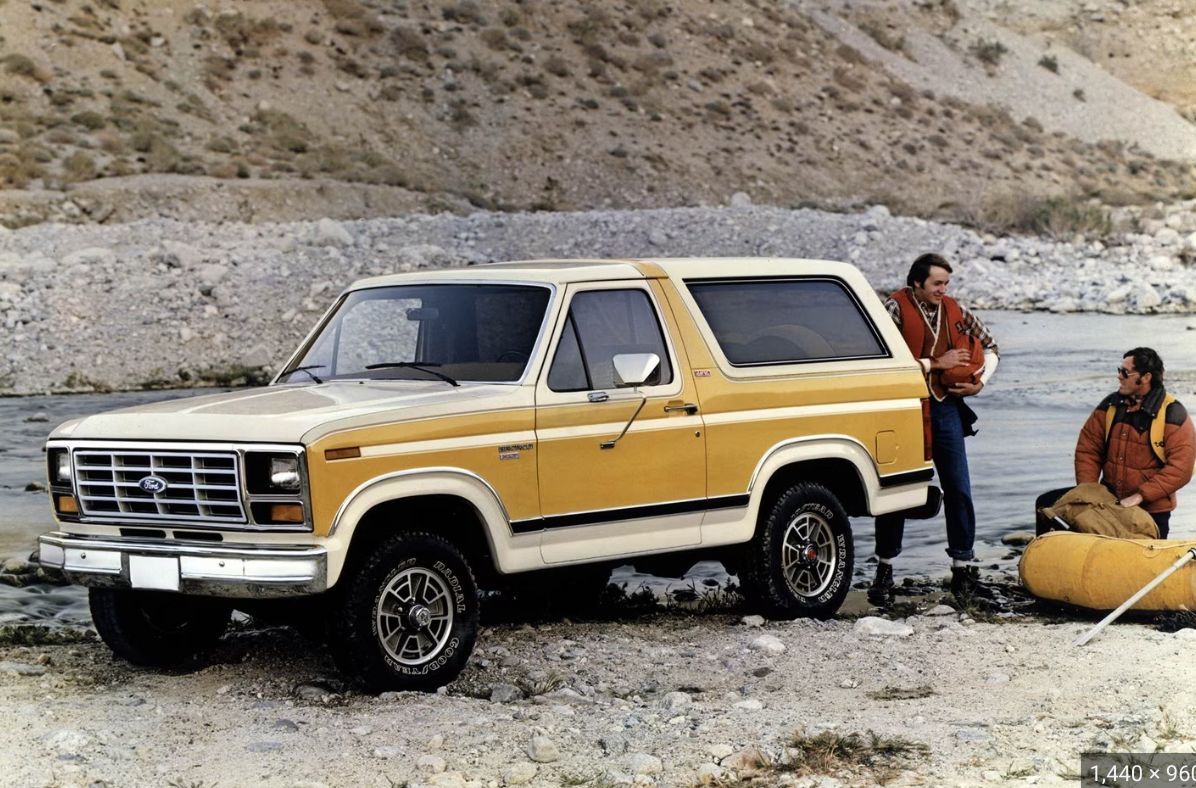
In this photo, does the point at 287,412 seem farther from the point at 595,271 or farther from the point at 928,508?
the point at 928,508

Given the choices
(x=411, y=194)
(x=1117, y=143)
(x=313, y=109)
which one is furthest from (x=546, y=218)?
(x=1117, y=143)

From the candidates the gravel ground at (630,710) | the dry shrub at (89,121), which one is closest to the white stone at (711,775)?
the gravel ground at (630,710)

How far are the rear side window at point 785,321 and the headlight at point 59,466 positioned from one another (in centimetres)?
323

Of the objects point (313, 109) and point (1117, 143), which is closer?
point (313, 109)

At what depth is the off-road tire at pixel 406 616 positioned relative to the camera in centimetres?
700

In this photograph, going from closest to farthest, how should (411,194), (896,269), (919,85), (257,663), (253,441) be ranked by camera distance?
(253,441) < (257,663) < (896,269) < (411,194) < (919,85)

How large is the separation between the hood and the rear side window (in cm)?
161

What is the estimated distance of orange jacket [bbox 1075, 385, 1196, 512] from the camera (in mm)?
9383

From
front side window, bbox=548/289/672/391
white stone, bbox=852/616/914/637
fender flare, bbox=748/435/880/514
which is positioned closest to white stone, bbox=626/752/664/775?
front side window, bbox=548/289/672/391

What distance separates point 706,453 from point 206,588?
8.77 feet

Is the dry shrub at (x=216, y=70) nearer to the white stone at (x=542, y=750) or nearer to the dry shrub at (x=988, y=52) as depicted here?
the dry shrub at (x=988, y=52)

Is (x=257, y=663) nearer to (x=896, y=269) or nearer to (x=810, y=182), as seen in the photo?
(x=896, y=269)

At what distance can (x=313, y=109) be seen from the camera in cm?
5234

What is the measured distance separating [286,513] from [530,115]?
160 ft
